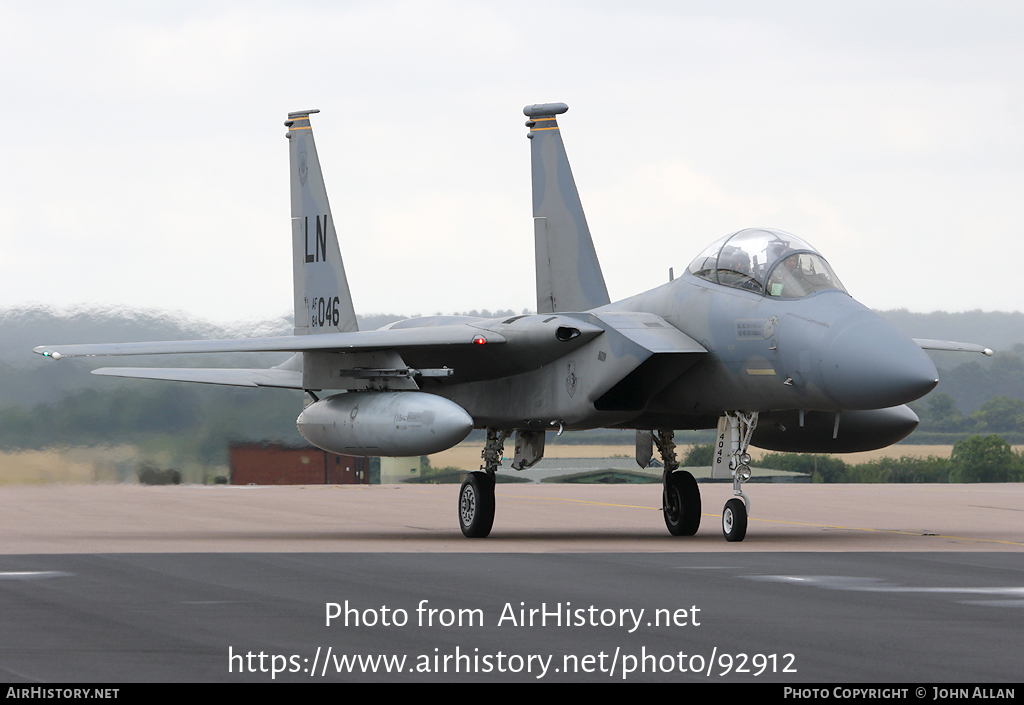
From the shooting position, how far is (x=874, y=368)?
556 inches

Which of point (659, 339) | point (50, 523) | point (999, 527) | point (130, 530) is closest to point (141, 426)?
point (50, 523)

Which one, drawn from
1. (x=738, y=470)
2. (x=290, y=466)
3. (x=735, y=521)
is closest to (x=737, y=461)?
(x=738, y=470)

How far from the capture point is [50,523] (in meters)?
20.6

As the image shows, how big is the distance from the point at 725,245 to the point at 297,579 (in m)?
6.86

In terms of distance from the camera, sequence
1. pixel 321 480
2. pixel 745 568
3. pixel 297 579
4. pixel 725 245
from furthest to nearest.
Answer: pixel 321 480, pixel 725 245, pixel 745 568, pixel 297 579

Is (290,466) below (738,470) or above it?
below

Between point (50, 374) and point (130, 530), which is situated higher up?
point (50, 374)

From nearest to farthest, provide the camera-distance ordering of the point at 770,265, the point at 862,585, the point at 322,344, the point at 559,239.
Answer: the point at 862,585, the point at 770,265, the point at 322,344, the point at 559,239

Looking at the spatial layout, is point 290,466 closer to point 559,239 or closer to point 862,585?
point 559,239

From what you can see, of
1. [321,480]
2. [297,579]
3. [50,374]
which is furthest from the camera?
[321,480]

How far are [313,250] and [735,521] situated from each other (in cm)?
966

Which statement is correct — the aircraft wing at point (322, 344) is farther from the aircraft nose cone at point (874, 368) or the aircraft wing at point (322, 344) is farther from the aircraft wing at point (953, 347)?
the aircraft wing at point (953, 347)

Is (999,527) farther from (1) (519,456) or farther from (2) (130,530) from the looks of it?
(2) (130,530)
